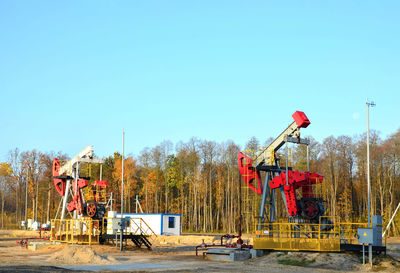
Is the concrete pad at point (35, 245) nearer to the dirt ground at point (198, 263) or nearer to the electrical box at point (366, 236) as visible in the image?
the dirt ground at point (198, 263)

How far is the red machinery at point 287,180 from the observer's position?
25.6 meters

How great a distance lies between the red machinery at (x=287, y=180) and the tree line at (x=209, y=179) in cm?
3198

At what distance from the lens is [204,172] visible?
7612 centimetres

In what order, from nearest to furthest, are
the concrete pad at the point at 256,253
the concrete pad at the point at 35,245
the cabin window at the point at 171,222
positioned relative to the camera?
the concrete pad at the point at 256,253 < the concrete pad at the point at 35,245 < the cabin window at the point at 171,222

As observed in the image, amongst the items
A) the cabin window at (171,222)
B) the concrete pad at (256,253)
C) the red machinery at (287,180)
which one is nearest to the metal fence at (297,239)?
the concrete pad at (256,253)

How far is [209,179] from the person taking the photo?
7375 cm

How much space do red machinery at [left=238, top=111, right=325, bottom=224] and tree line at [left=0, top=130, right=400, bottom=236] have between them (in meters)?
32.0

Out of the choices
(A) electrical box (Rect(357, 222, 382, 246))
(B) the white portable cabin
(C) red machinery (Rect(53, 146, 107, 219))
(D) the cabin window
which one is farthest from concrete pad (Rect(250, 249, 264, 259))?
(D) the cabin window

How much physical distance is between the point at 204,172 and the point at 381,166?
28.2 m

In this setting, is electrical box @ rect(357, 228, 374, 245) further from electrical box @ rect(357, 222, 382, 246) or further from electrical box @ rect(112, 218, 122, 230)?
electrical box @ rect(112, 218, 122, 230)

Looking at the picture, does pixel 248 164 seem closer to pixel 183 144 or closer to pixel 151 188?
pixel 151 188

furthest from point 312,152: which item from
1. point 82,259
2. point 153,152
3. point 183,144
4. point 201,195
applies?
point 82,259

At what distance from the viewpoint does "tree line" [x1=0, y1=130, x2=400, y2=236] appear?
59406 millimetres

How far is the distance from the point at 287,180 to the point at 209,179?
48.9 m
